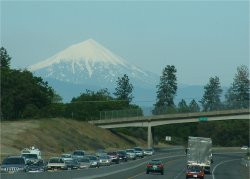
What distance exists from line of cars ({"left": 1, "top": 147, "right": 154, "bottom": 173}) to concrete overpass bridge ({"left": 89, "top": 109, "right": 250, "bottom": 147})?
82.9 feet

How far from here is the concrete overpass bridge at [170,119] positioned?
129 metres

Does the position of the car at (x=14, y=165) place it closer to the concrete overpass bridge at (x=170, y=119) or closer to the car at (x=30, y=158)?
the car at (x=30, y=158)

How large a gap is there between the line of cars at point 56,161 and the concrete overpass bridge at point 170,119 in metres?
25.3

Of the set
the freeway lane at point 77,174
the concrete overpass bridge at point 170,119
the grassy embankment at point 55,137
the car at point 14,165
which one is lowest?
the freeway lane at point 77,174

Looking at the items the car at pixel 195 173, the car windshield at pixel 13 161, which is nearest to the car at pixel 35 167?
the car windshield at pixel 13 161

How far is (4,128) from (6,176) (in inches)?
2906

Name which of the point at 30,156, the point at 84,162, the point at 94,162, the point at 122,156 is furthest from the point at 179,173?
the point at 122,156

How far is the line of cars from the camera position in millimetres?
49344

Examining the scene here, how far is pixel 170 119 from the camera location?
136125 mm

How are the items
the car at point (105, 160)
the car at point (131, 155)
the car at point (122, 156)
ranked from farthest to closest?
the car at point (131, 155) → the car at point (122, 156) → the car at point (105, 160)

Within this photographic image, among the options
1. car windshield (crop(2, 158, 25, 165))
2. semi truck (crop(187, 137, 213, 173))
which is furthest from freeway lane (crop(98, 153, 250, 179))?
car windshield (crop(2, 158, 25, 165))

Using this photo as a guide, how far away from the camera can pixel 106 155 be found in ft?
277

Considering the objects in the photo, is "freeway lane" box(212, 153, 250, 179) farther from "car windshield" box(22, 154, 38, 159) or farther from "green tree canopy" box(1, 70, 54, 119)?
"green tree canopy" box(1, 70, 54, 119)

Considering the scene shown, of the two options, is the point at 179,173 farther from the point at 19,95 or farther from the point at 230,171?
the point at 19,95
